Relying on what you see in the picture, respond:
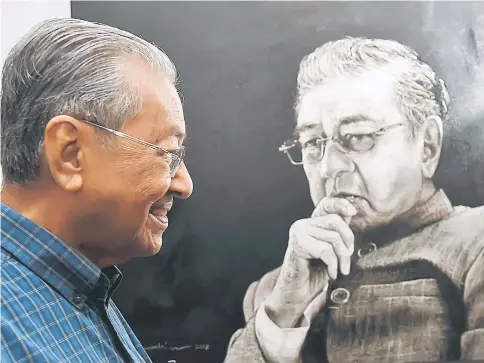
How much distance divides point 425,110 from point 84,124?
0.97 m

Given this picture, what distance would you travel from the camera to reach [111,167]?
22.3 inches

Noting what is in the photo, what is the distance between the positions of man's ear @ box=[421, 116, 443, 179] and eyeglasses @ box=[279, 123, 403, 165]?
72 millimetres

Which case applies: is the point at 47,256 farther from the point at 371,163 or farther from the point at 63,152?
the point at 371,163

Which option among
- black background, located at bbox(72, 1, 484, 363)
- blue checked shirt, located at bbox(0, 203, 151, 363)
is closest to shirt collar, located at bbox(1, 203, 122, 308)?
blue checked shirt, located at bbox(0, 203, 151, 363)

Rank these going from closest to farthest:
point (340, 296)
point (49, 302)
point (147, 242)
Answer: point (49, 302), point (147, 242), point (340, 296)

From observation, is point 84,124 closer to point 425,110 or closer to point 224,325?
point 224,325

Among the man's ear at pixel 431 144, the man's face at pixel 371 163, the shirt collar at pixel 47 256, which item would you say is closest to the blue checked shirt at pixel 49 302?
the shirt collar at pixel 47 256

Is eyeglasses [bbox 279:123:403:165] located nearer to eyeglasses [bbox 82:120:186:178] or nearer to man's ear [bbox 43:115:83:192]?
eyeglasses [bbox 82:120:186:178]

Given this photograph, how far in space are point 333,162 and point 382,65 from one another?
27 centimetres

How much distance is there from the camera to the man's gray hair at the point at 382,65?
1.29 metres

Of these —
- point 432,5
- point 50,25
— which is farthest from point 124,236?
point 432,5

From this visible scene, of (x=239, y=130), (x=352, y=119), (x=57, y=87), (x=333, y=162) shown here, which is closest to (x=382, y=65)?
(x=352, y=119)

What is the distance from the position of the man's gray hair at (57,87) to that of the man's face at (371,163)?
775 millimetres

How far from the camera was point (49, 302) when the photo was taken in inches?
20.2
